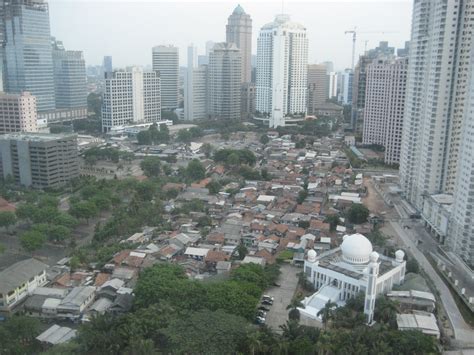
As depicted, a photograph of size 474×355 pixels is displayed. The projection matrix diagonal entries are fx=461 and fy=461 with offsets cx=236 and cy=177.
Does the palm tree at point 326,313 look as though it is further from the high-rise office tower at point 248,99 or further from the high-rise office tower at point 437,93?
the high-rise office tower at point 248,99

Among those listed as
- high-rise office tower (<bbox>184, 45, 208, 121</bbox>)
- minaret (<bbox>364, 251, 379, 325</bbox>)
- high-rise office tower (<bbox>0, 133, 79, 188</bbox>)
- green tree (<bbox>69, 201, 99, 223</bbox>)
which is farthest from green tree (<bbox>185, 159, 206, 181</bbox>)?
high-rise office tower (<bbox>184, 45, 208, 121</bbox>)

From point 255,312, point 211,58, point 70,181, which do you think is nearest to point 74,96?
point 211,58

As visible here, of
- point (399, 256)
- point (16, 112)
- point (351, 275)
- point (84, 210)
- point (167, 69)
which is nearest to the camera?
point (351, 275)

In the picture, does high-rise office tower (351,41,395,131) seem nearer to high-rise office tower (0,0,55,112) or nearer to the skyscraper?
the skyscraper

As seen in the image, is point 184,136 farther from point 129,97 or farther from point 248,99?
point 248,99

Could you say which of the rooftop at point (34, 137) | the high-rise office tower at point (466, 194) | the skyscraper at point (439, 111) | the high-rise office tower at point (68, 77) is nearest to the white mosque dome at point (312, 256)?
the high-rise office tower at point (466, 194)

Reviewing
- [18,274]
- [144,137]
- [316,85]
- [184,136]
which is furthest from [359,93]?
[18,274]
